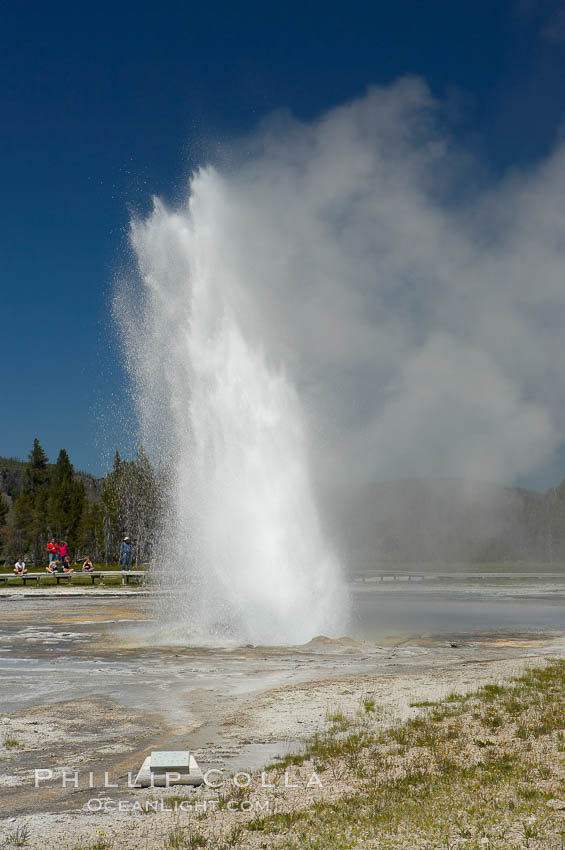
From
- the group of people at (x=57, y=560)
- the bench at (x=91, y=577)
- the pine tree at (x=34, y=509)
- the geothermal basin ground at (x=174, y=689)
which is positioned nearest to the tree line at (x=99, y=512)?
the pine tree at (x=34, y=509)

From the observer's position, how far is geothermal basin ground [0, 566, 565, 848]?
715 cm

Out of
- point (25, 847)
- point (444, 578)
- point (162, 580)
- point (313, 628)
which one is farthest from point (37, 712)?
point (444, 578)

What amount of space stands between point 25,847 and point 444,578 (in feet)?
164

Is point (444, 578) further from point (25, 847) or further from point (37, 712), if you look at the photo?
point (25, 847)

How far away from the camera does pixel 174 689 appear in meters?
12.3

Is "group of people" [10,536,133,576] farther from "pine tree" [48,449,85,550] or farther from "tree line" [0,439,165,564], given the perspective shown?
"pine tree" [48,449,85,550]

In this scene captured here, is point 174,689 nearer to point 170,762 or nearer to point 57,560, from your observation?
point 170,762

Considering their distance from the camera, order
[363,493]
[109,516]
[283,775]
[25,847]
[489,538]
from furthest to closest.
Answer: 1. [363,493]
2. [489,538]
3. [109,516]
4. [283,775]
5. [25,847]

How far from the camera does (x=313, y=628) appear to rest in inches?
828

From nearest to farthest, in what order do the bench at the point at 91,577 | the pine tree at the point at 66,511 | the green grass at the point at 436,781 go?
the green grass at the point at 436,781 < the bench at the point at 91,577 < the pine tree at the point at 66,511

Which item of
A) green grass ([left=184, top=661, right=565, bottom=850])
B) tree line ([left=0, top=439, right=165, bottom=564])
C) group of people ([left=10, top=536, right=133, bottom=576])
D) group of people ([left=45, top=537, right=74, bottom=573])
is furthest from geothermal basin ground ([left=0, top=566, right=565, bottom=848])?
tree line ([left=0, top=439, right=165, bottom=564])

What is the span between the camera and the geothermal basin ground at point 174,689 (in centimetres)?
715

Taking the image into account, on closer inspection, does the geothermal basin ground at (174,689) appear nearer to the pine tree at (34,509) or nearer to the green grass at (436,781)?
the green grass at (436,781)

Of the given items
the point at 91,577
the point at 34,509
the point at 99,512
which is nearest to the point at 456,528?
the point at 99,512
